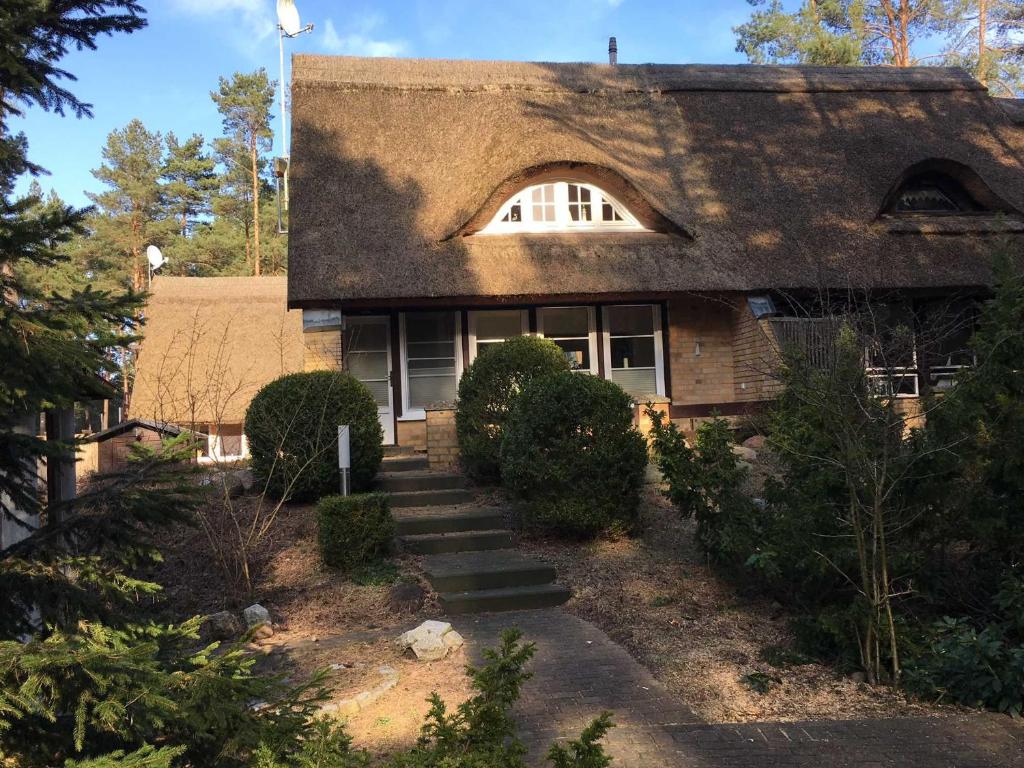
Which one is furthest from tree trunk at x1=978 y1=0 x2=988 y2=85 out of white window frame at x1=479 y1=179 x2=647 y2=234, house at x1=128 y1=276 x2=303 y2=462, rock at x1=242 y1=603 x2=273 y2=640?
rock at x1=242 y1=603 x2=273 y2=640

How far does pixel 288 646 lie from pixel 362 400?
3.90 meters

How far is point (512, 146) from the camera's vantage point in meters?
13.1

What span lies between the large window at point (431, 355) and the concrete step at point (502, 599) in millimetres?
6412

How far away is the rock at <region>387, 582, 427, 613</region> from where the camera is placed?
22.3ft

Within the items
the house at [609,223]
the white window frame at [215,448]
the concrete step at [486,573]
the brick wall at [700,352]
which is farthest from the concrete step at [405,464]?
the brick wall at [700,352]

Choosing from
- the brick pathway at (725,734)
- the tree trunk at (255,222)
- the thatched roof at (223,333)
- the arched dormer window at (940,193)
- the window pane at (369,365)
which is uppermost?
the tree trunk at (255,222)

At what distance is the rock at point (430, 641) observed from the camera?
5586 millimetres

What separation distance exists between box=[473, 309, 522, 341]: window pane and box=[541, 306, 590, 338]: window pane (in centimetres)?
49

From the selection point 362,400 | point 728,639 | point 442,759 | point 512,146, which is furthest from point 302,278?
point 442,759

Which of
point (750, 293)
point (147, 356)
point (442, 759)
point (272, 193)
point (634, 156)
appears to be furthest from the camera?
point (272, 193)

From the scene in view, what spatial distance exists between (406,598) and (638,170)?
9.80 m

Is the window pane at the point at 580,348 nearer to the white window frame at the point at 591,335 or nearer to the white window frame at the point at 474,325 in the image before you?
the white window frame at the point at 591,335

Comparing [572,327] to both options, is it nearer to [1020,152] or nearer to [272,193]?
[1020,152]

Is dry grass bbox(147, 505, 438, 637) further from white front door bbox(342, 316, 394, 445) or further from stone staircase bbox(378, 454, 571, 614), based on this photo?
white front door bbox(342, 316, 394, 445)
